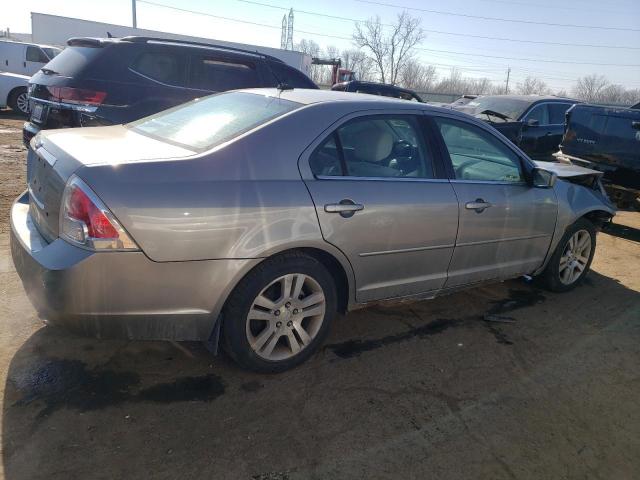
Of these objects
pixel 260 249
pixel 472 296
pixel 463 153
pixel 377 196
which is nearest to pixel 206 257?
pixel 260 249

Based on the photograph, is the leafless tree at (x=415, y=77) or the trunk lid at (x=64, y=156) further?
the leafless tree at (x=415, y=77)

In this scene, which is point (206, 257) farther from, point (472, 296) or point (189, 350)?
point (472, 296)

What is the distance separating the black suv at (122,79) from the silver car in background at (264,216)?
2.35 meters

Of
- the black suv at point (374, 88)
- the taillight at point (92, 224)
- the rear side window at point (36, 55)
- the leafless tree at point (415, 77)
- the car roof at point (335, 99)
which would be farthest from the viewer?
the leafless tree at point (415, 77)

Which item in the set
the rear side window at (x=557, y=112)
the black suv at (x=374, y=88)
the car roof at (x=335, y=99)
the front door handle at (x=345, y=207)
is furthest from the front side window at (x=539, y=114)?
the front door handle at (x=345, y=207)

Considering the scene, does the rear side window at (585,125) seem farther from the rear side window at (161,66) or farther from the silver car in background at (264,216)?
the rear side window at (161,66)

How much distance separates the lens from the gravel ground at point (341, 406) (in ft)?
7.75

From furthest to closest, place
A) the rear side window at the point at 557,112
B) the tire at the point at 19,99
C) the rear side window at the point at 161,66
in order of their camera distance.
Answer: the tire at the point at 19,99
the rear side window at the point at 557,112
the rear side window at the point at 161,66

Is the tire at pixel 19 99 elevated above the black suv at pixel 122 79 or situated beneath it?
situated beneath

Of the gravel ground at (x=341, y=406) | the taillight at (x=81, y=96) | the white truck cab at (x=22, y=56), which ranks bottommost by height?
the gravel ground at (x=341, y=406)

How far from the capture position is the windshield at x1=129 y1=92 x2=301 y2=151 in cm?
293

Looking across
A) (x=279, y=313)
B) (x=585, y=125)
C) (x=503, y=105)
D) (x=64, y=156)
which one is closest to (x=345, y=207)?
(x=279, y=313)

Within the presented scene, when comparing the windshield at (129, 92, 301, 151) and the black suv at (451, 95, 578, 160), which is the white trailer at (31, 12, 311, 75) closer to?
the black suv at (451, 95, 578, 160)

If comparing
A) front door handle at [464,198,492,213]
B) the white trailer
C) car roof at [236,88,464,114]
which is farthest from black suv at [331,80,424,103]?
the white trailer
